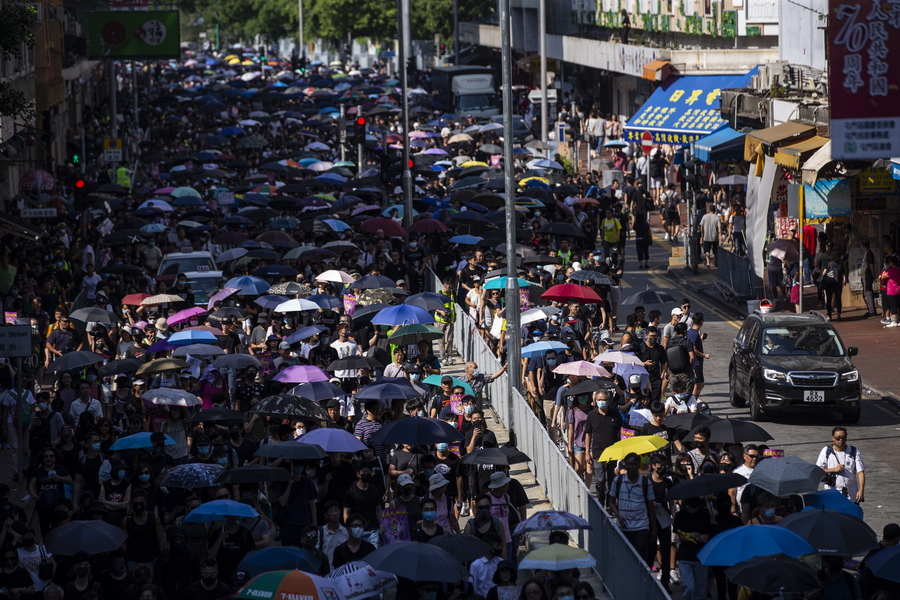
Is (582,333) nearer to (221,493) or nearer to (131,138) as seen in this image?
(221,493)

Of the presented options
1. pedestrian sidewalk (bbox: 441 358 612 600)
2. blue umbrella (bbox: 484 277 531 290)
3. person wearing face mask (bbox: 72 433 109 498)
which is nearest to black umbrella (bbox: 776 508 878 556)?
pedestrian sidewalk (bbox: 441 358 612 600)

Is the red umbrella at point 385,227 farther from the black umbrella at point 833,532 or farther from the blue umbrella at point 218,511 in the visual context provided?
the black umbrella at point 833,532

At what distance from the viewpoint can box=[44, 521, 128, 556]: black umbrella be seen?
12.0m

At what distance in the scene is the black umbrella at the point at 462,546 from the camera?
11695mm

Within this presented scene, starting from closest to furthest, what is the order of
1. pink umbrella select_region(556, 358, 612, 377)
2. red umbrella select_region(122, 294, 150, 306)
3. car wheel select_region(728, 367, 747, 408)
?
pink umbrella select_region(556, 358, 612, 377) → car wheel select_region(728, 367, 747, 408) → red umbrella select_region(122, 294, 150, 306)

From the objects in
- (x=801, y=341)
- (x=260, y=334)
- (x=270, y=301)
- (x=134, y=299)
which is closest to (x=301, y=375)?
(x=260, y=334)

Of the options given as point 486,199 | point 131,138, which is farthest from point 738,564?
point 131,138

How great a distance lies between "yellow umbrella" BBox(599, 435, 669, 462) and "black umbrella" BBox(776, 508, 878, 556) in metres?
2.45

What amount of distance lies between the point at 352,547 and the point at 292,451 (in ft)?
6.65

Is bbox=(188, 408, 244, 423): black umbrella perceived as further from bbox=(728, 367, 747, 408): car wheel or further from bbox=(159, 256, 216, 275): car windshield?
bbox=(159, 256, 216, 275): car windshield

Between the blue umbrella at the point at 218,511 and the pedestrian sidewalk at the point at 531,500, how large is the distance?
2751 mm

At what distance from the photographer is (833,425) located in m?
20.6

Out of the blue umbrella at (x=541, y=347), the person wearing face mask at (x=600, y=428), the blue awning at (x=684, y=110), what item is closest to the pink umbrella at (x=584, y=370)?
the person wearing face mask at (x=600, y=428)

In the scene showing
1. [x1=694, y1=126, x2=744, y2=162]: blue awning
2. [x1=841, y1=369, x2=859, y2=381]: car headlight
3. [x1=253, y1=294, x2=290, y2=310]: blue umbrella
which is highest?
[x1=694, y1=126, x2=744, y2=162]: blue awning
